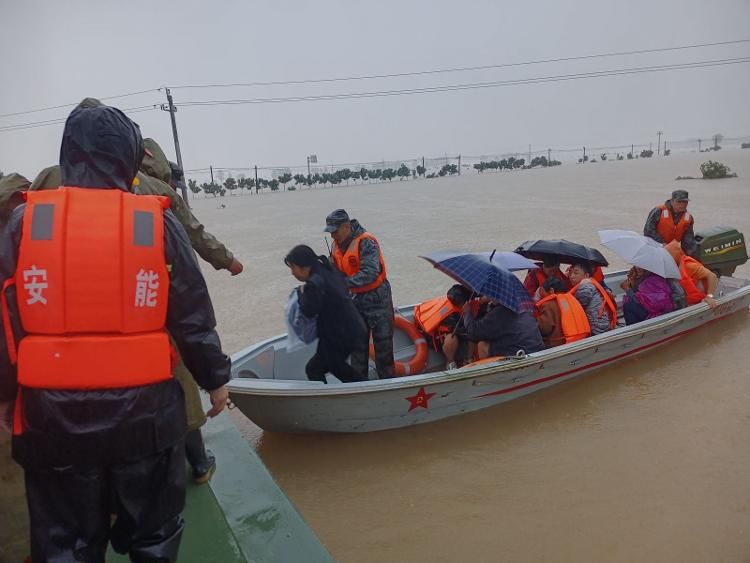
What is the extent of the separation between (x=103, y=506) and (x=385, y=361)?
9.42 ft

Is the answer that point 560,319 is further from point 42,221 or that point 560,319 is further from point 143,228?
point 42,221

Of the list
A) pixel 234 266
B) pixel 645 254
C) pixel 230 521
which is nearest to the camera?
pixel 230 521

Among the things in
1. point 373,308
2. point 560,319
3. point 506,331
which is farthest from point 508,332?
point 373,308

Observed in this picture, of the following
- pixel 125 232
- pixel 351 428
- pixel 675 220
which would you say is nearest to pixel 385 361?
pixel 351 428

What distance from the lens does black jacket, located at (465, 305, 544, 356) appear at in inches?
157

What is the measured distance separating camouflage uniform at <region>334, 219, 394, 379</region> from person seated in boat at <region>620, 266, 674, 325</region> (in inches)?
103

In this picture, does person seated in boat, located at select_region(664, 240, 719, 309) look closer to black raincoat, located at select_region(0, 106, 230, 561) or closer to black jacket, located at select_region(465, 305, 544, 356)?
black jacket, located at select_region(465, 305, 544, 356)

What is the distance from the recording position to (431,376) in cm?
370

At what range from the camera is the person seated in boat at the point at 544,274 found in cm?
483

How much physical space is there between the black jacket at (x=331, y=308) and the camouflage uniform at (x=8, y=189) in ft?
5.23

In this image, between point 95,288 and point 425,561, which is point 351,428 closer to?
point 425,561

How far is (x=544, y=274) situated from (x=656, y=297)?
43.2 inches

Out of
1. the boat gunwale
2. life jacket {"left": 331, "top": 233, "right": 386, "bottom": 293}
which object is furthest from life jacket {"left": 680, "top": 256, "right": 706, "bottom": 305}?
life jacket {"left": 331, "top": 233, "right": 386, "bottom": 293}

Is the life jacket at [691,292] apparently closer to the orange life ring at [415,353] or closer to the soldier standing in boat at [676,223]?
the soldier standing in boat at [676,223]
